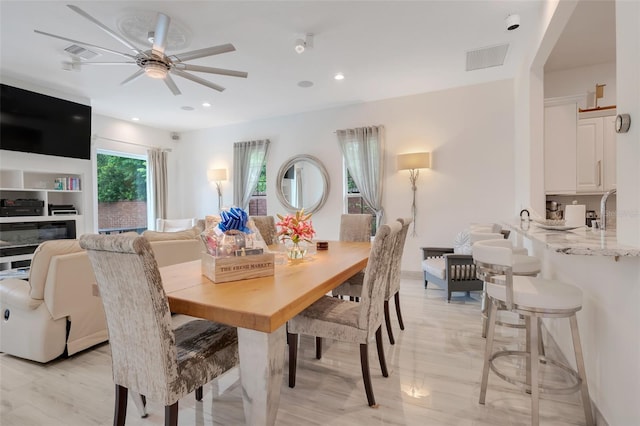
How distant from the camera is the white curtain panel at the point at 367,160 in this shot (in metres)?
4.78

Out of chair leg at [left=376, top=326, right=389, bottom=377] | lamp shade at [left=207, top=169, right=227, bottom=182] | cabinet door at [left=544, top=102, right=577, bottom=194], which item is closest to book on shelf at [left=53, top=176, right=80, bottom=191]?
lamp shade at [left=207, top=169, right=227, bottom=182]

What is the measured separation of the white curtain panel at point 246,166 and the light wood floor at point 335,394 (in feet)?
12.2

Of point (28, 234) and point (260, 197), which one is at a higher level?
point (260, 197)

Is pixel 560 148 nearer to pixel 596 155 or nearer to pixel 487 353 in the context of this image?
pixel 596 155

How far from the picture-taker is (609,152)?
2965mm

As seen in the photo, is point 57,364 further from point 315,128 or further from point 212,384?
point 315,128

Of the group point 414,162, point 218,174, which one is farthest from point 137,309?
point 218,174


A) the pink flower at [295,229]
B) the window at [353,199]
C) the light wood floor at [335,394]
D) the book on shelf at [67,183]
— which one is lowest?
the light wood floor at [335,394]

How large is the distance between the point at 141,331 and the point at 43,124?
456cm

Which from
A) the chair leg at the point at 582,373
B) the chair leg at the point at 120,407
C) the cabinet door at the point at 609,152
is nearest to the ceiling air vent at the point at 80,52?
the chair leg at the point at 120,407

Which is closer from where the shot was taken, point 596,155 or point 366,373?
point 366,373

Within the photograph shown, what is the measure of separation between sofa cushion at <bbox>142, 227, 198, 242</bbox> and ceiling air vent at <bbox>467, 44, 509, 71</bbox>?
3.57 meters

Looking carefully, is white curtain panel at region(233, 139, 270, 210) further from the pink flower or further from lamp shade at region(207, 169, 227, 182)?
the pink flower

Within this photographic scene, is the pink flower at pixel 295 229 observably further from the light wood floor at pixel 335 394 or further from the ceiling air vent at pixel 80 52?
the ceiling air vent at pixel 80 52
